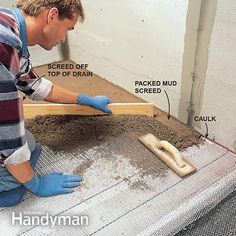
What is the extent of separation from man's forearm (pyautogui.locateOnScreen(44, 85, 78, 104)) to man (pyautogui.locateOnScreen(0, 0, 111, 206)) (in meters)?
0.15

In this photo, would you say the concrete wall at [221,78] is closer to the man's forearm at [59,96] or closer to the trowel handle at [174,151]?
the trowel handle at [174,151]

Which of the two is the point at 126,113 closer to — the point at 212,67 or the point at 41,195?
the point at 212,67

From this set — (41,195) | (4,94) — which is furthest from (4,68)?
(41,195)

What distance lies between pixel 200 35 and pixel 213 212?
2.37 feet

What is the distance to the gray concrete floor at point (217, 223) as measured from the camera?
43.0 inches

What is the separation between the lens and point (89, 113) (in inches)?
64.0

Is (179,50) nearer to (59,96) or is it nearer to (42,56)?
(59,96)

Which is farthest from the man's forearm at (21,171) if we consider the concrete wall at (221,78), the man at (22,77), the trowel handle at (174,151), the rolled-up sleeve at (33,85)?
the concrete wall at (221,78)

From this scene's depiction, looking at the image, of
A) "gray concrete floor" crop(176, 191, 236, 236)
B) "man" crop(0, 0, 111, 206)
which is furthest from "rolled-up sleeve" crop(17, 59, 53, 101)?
"gray concrete floor" crop(176, 191, 236, 236)

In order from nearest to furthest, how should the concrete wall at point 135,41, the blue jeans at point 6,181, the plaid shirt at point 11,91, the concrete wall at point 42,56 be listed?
the plaid shirt at point 11,91
the blue jeans at point 6,181
the concrete wall at point 135,41
the concrete wall at point 42,56

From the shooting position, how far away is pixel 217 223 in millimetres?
1125

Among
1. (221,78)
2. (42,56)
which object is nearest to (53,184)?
(221,78)

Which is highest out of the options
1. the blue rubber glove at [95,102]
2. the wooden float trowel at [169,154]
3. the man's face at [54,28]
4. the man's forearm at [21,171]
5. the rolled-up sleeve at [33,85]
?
the man's face at [54,28]

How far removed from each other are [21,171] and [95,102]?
0.55m
